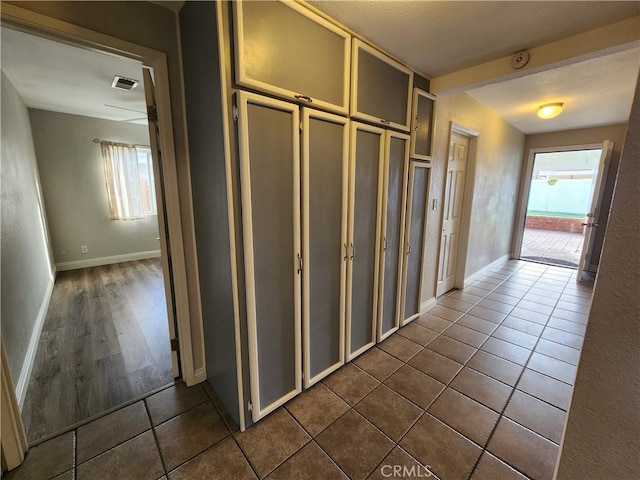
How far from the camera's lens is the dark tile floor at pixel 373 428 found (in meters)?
1.37

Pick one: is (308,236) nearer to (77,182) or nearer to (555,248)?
(77,182)

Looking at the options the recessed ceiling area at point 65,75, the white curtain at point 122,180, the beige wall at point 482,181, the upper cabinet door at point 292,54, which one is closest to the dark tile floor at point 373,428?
the beige wall at point 482,181

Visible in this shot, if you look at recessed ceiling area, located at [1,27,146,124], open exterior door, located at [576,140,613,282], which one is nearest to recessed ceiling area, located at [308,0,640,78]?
recessed ceiling area, located at [1,27,146,124]

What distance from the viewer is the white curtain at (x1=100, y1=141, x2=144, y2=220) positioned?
473 cm

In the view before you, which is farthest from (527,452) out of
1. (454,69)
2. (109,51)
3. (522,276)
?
(522,276)

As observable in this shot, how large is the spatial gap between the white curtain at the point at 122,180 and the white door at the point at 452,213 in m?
5.38

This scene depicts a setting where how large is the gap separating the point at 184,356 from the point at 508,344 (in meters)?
2.76

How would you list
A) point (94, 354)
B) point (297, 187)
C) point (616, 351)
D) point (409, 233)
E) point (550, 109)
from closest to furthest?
point (616, 351), point (297, 187), point (94, 354), point (409, 233), point (550, 109)

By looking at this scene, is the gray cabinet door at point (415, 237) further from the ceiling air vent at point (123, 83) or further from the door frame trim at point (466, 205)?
the ceiling air vent at point (123, 83)

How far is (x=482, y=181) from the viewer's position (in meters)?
3.81

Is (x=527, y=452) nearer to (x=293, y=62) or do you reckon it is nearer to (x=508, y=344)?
(x=508, y=344)

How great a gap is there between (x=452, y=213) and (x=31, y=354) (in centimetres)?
447

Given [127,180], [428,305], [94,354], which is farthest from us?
[127,180]

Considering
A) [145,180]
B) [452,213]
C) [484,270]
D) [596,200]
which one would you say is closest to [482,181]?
[452,213]
